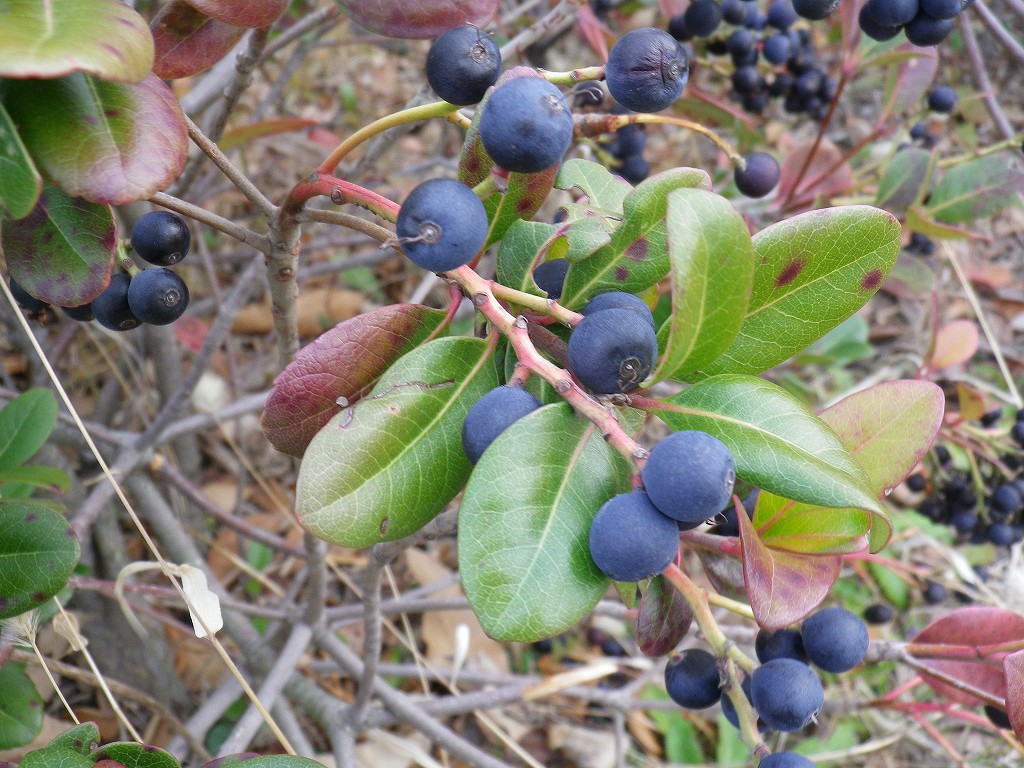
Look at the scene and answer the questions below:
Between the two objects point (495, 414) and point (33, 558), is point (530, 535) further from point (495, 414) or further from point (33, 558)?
point (33, 558)

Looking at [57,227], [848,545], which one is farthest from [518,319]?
[57,227]

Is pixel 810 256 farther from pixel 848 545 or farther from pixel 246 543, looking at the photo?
pixel 246 543

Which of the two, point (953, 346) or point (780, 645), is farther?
point (953, 346)

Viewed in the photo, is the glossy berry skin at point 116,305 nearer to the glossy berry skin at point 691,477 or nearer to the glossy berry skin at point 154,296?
the glossy berry skin at point 154,296

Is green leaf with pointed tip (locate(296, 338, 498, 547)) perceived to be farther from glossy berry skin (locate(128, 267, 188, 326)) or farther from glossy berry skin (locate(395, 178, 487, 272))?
glossy berry skin (locate(128, 267, 188, 326))

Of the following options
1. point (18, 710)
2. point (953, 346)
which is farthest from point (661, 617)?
point (953, 346)

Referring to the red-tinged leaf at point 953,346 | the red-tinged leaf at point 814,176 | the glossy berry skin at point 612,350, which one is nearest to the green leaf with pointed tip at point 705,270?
the glossy berry skin at point 612,350

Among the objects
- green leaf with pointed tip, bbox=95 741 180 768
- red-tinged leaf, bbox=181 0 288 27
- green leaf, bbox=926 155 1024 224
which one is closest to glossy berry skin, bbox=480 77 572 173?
red-tinged leaf, bbox=181 0 288 27
